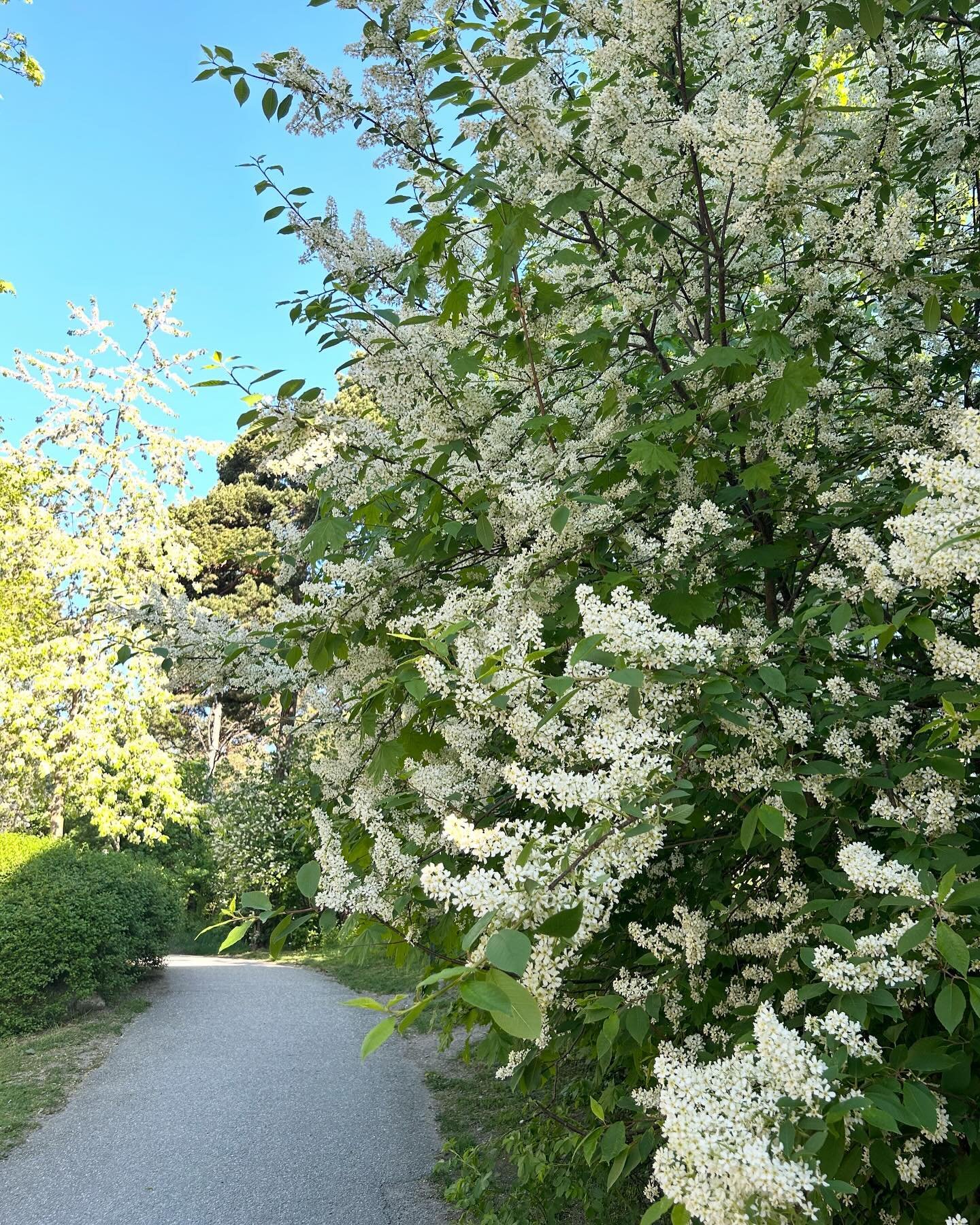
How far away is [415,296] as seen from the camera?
2672 mm

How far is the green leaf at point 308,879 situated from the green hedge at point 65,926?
26.2 feet

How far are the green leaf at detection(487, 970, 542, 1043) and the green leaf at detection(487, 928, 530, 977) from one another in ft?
0.08

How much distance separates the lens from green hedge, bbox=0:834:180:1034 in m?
8.08

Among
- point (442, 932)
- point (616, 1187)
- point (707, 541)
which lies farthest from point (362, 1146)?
point (707, 541)

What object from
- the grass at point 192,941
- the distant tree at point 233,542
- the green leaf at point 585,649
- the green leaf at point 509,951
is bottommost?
the grass at point 192,941

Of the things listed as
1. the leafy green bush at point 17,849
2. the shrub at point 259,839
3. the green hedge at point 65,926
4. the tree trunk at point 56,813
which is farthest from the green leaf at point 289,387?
the shrub at point 259,839

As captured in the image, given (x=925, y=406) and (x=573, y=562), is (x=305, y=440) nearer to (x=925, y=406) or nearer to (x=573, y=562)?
(x=573, y=562)

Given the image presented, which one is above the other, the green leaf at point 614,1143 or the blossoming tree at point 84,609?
the blossoming tree at point 84,609

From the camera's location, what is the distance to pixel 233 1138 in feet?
18.2

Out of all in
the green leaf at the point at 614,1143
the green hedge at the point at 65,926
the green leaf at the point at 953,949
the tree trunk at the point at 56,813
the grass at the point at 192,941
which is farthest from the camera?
the grass at the point at 192,941

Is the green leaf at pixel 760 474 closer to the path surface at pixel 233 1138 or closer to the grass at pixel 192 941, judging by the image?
the path surface at pixel 233 1138

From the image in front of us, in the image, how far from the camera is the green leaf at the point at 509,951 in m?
0.94

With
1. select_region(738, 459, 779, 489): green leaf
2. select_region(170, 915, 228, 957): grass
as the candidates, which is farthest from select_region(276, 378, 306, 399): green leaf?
select_region(170, 915, 228, 957): grass

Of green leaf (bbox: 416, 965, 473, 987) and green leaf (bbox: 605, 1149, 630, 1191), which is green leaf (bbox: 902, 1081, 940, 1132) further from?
green leaf (bbox: 416, 965, 473, 987)
